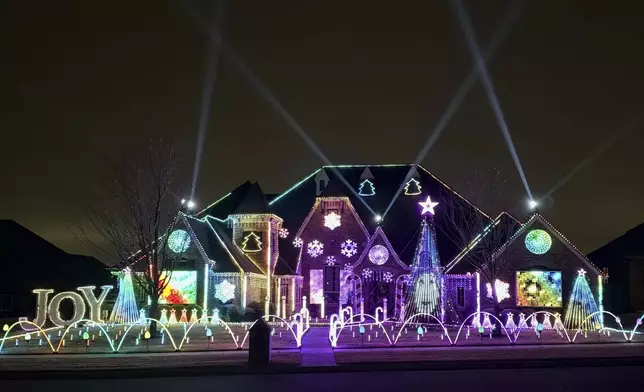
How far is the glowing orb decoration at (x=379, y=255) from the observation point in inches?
1694

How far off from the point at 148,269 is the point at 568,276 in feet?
81.1

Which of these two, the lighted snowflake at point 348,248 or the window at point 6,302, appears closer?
the window at point 6,302

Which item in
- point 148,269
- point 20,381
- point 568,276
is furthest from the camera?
point 568,276

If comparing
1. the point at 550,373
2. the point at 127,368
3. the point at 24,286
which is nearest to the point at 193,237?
the point at 24,286

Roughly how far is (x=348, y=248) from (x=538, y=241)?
12.6 metres

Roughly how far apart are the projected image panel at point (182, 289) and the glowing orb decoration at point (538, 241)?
20531 millimetres

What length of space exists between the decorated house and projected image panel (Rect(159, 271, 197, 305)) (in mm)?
185

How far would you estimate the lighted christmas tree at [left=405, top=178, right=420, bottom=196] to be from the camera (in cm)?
4822

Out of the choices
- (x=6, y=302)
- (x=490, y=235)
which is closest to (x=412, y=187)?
(x=490, y=235)

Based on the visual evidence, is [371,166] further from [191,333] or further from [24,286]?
[24,286]

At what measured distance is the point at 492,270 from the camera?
102 feet

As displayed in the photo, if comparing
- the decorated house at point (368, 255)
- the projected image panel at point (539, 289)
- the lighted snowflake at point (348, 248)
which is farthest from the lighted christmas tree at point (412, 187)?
the projected image panel at point (539, 289)

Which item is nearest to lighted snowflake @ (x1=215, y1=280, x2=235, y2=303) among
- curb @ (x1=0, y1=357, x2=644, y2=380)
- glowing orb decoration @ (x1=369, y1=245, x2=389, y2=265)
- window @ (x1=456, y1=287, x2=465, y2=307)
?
glowing orb decoration @ (x1=369, y1=245, x2=389, y2=265)

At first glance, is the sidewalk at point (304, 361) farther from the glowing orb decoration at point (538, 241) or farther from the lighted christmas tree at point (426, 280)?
the glowing orb decoration at point (538, 241)
